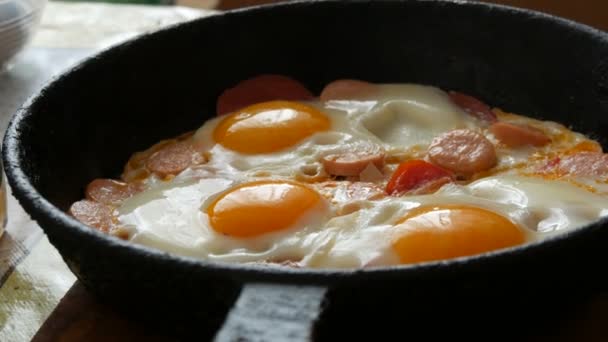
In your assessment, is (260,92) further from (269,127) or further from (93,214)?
(93,214)

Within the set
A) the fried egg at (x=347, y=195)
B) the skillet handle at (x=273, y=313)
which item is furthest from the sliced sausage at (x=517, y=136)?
the skillet handle at (x=273, y=313)

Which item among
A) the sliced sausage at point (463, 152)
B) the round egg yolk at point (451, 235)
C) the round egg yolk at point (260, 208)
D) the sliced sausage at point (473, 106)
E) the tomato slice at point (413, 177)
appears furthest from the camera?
the sliced sausage at point (473, 106)

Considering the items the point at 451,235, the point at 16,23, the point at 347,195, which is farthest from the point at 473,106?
the point at 16,23

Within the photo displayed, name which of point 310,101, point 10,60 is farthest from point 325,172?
point 10,60

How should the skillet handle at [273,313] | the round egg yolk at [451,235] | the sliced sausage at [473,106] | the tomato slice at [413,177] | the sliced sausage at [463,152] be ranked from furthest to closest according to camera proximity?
1. the sliced sausage at [473,106]
2. the sliced sausage at [463,152]
3. the tomato slice at [413,177]
4. the round egg yolk at [451,235]
5. the skillet handle at [273,313]

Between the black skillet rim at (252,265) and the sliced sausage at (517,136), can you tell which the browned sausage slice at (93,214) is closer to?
the black skillet rim at (252,265)

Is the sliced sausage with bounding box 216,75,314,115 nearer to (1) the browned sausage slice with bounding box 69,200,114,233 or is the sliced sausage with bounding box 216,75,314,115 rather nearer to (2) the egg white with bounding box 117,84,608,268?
(2) the egg white with bounding box 117,84,608,268

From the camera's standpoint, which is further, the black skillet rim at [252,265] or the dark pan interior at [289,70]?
the dark pan interior at [289,70]
